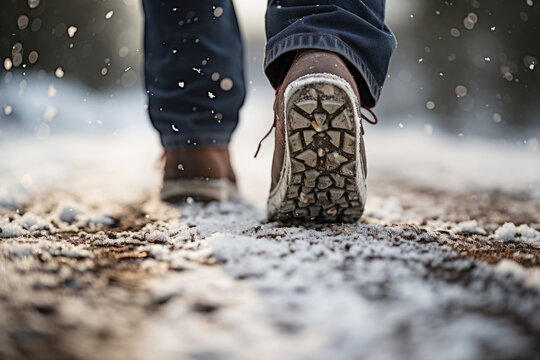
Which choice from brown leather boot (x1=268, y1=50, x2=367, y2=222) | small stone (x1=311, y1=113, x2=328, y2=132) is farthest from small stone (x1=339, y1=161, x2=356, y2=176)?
small stone (x1=311, y1=113, x2=328, y2=132)

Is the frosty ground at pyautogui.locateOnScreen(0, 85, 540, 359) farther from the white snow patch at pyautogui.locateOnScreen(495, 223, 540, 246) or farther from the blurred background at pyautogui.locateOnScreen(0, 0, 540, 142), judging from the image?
the blurred background at pyautogui.locateOnScreen(0, 0, 540, 142)

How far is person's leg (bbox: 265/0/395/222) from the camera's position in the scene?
0.78m

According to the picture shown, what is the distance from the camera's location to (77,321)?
1.44 feet

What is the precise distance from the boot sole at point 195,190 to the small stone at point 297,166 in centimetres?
56

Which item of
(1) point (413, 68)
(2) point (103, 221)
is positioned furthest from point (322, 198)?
(1) point (413, 68)

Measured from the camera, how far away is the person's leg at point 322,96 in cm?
78

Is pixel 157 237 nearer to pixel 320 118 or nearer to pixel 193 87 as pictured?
pixel 320 118

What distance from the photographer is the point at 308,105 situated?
772 millimetres

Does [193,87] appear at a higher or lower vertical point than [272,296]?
higher

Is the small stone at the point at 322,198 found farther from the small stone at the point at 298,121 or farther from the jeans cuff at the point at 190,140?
the jeans cuff at the point at 190,140

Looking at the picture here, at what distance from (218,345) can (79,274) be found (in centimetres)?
28

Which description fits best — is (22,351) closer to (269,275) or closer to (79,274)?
(79,274)

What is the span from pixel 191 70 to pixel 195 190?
395 millimetres

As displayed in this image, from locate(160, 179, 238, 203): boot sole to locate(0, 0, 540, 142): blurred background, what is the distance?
76.0 inches
